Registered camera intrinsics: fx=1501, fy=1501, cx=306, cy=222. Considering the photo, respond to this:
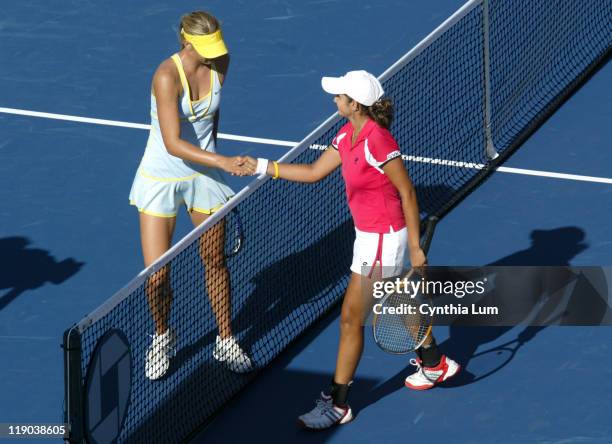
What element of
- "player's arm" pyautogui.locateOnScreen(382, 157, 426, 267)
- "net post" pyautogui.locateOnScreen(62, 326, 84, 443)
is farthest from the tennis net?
"player's arm" pyautogui.locateOnScreen(382, 157, 426, 267)

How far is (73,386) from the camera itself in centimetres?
864

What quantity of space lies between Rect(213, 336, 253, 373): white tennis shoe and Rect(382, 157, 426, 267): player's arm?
1837mm

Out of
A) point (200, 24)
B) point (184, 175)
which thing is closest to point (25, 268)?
point (184, 175)

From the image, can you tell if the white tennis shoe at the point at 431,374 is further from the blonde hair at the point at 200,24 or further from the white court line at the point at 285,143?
the blonde hair at the point at 200,24

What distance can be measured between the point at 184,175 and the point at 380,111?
5.08ft

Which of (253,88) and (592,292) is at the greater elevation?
(253,88)

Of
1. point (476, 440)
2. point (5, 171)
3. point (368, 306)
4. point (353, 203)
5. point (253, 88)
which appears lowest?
point (476, 440)

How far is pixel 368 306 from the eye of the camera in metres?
9.83

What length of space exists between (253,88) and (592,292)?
15.3ft

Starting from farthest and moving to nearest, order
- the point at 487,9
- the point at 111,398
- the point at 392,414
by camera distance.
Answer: the point at 487,9 < the point at 392,414 < the point at 111,398

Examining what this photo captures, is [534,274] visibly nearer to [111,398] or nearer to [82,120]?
[111,398]

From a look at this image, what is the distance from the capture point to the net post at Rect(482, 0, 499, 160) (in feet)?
42.6

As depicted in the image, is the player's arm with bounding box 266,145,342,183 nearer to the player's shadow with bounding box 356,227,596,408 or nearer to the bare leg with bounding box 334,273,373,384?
the bare leg with bounding box 334,273,373,384

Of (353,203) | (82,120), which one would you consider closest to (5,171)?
(82,120)
